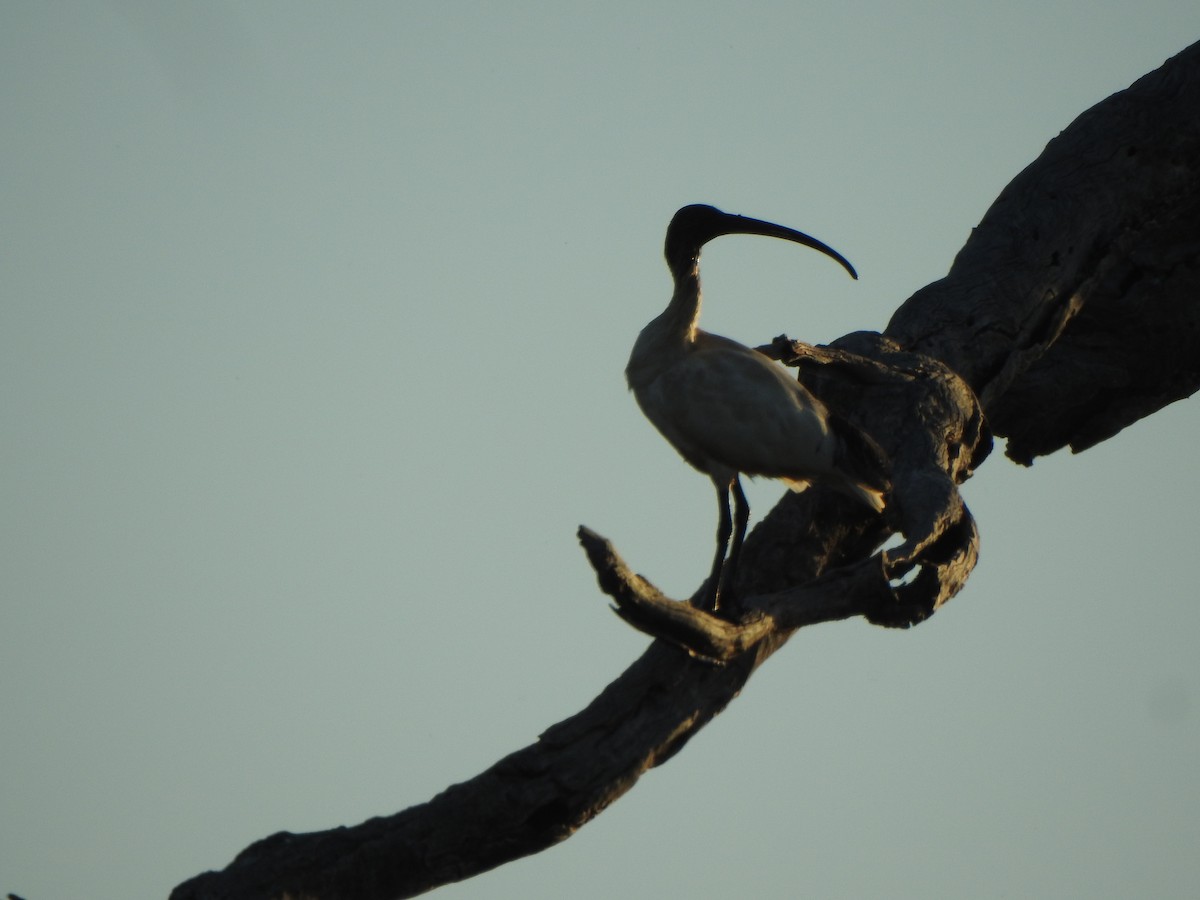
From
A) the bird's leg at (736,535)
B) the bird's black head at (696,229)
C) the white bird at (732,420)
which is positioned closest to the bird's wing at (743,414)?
the white bird at (732,420)

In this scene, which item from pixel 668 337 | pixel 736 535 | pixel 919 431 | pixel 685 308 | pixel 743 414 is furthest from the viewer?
pixel 685 308

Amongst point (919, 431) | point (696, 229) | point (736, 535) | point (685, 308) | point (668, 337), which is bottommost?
point (919, 431)

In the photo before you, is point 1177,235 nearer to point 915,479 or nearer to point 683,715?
point 915,479

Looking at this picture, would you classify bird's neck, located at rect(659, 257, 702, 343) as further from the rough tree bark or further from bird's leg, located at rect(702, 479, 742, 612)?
bird's leg, located at rect(702, 479, 742, 612)

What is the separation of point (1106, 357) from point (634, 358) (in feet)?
11.7

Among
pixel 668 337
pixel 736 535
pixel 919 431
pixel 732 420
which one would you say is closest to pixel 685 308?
pixel 668 337

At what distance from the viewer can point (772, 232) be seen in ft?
27.7

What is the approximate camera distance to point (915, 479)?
665 centimetres

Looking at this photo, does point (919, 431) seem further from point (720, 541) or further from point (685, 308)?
point (685, 308)

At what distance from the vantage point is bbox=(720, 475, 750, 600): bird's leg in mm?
7218

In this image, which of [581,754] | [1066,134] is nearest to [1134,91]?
[1066,134]

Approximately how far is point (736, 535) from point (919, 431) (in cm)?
106

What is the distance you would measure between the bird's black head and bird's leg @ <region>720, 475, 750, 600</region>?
1.30 metres

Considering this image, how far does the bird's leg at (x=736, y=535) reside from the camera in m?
7.22
